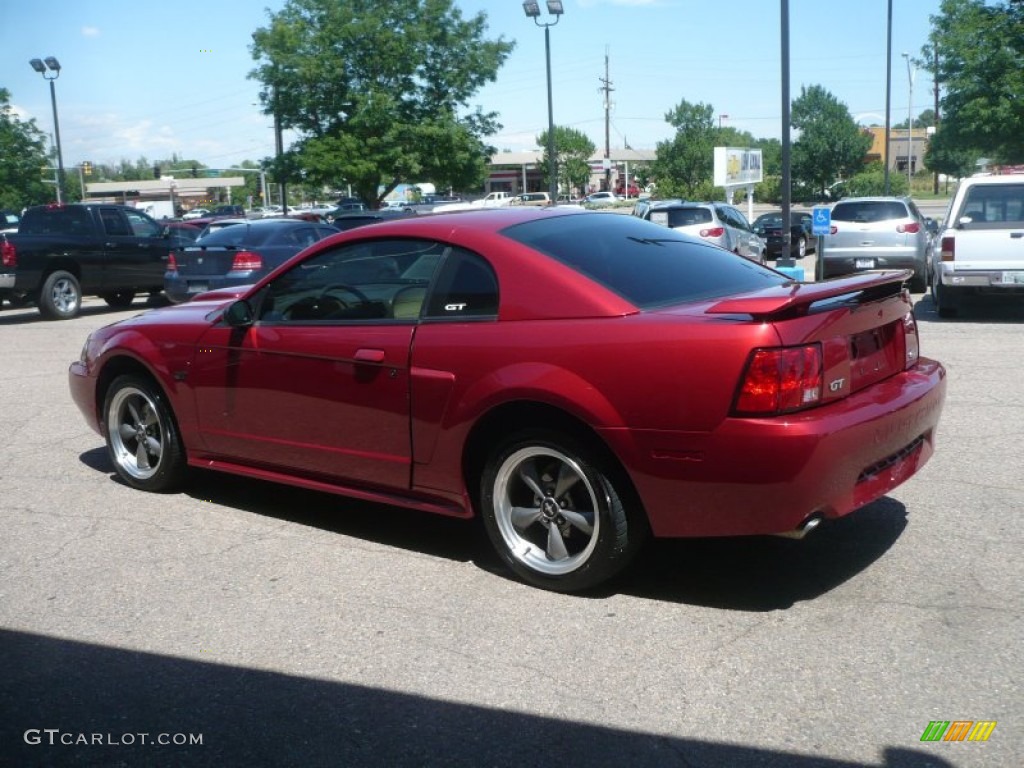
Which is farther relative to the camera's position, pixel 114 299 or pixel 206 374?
pixel 114 299

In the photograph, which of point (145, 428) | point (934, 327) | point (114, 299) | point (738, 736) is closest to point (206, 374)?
point (145, 428)

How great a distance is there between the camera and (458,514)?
15.9ft

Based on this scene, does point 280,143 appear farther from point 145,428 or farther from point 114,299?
point 145,428

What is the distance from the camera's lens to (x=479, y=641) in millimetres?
4113

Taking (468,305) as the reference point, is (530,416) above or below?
below

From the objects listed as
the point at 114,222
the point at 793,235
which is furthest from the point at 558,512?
the point at 793,235

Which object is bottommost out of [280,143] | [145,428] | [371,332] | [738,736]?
[738,736]

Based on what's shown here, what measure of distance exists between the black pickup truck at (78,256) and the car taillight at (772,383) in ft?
52.2

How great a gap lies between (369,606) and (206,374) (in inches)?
73.2

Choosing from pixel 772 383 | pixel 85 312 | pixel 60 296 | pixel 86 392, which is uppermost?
pixel 772 383

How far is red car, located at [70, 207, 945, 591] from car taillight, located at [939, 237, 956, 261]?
8530mm

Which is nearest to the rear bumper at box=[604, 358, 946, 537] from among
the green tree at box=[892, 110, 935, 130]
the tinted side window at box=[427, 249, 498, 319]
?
the tinted side window at box=[427, 249, 498, 319]

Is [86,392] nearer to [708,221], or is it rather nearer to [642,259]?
[642,259]

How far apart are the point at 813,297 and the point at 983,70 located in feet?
112
